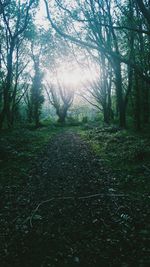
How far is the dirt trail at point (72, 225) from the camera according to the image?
478 centimetres

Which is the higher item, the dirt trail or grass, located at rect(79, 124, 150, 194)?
grass, located at rect(79, 124, 150, 194)

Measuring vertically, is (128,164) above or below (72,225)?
above

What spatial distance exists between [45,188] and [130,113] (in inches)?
951

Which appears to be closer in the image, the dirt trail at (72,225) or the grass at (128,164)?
the dirt trail at (72,225)

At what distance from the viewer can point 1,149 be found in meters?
13.8

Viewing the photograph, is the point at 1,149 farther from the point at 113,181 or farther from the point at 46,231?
the point at 46,231

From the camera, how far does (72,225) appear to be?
6020 millimetres

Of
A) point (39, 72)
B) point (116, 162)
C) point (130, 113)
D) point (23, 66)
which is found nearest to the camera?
point (116, 162)

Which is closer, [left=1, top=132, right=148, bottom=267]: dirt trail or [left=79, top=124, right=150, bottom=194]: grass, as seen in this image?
[left=1, top=132, right=148, bottom=267]: dirt trail

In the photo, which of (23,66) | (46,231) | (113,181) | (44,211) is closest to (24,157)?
(113,181)

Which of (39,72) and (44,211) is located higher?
(39,72)

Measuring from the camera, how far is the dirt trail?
4781mm

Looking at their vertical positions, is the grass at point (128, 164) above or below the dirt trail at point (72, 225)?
above

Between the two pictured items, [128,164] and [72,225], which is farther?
[128,164]
